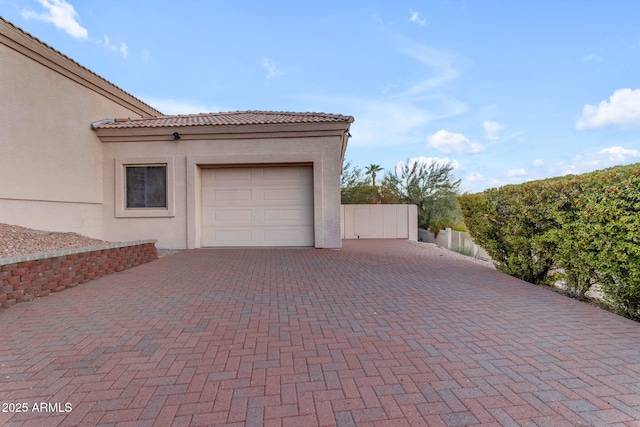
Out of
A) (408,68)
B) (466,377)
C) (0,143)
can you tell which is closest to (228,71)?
(408,68)

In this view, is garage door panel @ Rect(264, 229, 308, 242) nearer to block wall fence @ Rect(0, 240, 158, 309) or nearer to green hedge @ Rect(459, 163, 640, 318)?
block wall fence @ Rect(0, 240, 158, 309)

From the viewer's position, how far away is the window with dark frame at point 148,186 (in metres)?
10.7

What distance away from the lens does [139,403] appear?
2.36m

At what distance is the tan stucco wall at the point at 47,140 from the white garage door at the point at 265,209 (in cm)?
400

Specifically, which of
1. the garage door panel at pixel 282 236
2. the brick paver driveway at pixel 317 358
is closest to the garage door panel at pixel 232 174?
the garage door panel at pixel 282 236

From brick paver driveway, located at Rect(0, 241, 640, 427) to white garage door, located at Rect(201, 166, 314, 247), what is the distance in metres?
5.21

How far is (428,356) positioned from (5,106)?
35.0ft

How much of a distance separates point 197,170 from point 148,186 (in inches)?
72.8

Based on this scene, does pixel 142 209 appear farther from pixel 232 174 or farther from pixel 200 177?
pixel 232 174

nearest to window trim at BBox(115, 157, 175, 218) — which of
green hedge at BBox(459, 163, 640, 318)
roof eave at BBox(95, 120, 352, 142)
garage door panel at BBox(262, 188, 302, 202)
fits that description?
roof eave at BBox(95, 120, 352, 142)

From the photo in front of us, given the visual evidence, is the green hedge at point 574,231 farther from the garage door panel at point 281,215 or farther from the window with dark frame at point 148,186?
the window with dark frame at point 148,186

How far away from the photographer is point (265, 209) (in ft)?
35.3

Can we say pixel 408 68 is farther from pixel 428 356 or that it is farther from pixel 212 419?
pixel 212 419

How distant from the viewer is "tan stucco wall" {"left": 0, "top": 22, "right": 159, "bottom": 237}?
7.60 meters
